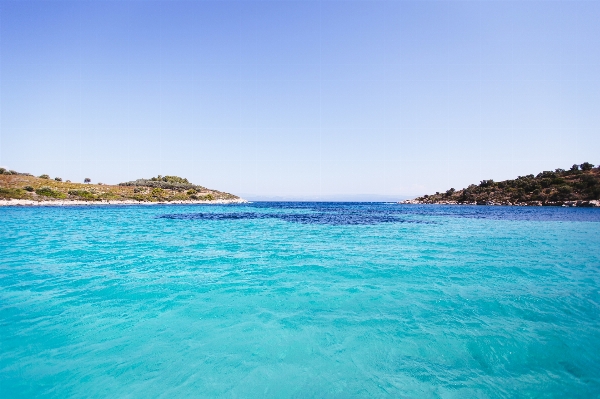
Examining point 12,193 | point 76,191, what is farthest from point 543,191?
point 12,193

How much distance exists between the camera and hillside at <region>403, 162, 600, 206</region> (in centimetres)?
7431

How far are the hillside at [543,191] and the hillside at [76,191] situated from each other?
10630 cm

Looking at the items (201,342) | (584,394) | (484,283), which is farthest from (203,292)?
(484,283)

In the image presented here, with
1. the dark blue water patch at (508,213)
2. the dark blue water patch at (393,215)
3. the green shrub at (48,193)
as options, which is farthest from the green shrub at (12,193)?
the dark blue water patch at (508,213)

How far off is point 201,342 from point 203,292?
344 centimetres

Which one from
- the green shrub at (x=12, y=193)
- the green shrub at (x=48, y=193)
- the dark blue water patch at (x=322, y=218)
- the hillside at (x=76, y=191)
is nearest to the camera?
the dark blue water patch at (x=322, y=218)

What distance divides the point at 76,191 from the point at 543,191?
455 ft

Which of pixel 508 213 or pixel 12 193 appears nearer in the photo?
pixel 508 213

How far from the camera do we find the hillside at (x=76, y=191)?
215 ft

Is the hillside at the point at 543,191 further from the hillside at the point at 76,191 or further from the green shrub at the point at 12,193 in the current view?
the green shrub at the point at 12,193

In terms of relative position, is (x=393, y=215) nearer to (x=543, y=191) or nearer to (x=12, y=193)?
(x=543, y=191)

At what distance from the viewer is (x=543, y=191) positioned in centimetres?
8444

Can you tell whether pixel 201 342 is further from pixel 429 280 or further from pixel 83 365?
pixel 429 280

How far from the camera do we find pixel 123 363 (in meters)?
5.62
